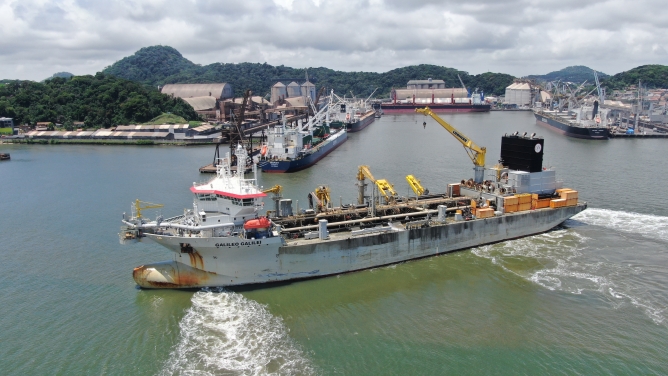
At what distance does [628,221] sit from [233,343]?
Answer: 2563 cm

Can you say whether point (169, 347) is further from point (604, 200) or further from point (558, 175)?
point (558, 175)

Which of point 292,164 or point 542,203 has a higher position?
point 292,164

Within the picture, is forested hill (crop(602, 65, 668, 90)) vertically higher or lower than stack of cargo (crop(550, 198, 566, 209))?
higher

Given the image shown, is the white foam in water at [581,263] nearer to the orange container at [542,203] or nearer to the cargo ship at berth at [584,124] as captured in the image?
the orange container at [542,203]

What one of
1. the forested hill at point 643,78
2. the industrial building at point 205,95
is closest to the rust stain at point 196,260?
the industrial building at point 205,95

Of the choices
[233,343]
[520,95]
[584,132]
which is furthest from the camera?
[520,95]

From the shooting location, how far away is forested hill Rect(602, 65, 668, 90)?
16365cm

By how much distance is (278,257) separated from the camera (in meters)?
20.7

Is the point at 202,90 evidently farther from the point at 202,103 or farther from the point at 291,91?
the point at 291,91

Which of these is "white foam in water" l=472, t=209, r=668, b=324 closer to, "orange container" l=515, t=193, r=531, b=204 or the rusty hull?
"orange container" l=515, t=193, r=531, b=204

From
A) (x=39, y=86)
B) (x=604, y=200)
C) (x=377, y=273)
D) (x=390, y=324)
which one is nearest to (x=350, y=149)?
(x=604, y=200)

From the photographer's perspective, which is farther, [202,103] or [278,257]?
[202,103]

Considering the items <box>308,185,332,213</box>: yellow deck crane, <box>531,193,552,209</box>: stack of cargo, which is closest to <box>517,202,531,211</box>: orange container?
<box>531,193,552,209</box>: stack of cargo

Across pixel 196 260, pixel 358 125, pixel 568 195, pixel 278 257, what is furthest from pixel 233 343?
pixel 358 125
